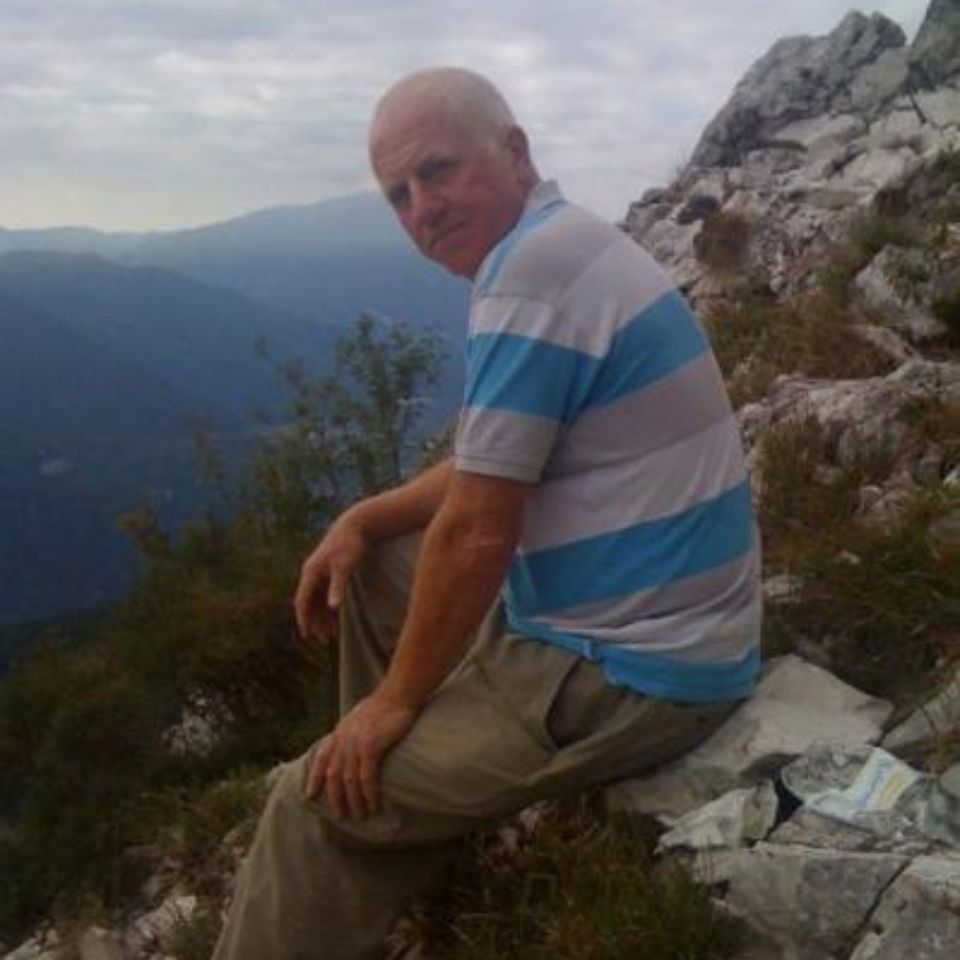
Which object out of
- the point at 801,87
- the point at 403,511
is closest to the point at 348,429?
the point at 403,511

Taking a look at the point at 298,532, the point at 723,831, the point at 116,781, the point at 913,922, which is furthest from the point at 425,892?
the point at 298,532

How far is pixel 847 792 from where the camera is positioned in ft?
10.6

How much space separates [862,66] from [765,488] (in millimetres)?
26492

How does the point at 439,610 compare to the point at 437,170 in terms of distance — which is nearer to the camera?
the point at 439,610

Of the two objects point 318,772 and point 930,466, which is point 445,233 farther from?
point 930,466

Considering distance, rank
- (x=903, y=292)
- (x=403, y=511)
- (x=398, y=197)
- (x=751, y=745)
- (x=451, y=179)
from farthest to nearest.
A: (x=903, y=292) < (x=403, y=511) < (x=751, y=745) < (x=398, y=197) < (x=451, y=179)

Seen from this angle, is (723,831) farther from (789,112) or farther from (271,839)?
(789,112)

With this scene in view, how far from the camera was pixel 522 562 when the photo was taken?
3297 mm

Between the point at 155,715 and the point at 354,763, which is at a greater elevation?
the point at 354,763

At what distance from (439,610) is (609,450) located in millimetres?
604

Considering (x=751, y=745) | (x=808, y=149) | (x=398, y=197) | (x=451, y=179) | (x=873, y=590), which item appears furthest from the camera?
(x=808, y=149)

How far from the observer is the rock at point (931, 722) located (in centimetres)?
341

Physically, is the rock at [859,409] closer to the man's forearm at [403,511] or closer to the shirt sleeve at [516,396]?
the man's forearm at [403,511]

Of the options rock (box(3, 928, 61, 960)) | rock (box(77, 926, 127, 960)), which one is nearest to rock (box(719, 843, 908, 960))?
rock (box(77, 926, 127, 960))
